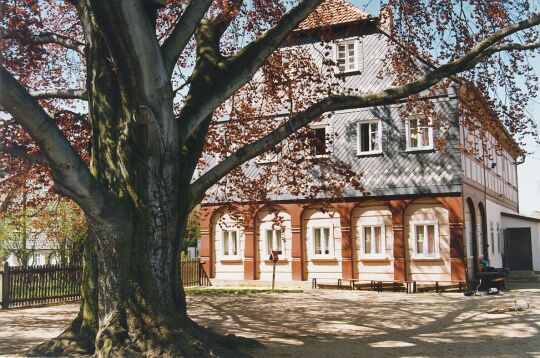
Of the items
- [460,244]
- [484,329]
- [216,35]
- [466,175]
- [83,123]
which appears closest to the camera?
[216,35]

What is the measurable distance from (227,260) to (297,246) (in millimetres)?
3954

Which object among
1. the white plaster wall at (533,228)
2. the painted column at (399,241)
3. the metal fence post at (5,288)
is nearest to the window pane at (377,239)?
the painted column at (399,241)

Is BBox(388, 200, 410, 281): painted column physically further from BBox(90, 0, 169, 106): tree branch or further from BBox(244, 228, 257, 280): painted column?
BBox(90, 0, 169, 106): tree branch

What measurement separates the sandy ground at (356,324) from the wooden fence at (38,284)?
2.48ft

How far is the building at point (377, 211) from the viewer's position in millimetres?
23375

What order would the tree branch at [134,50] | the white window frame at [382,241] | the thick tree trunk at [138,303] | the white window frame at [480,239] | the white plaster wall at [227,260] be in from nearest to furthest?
the tree branch at [134,50], the thick tree trunk at [138,303], the white window frame at [382,241], the white window frame at [480,239], the white plaster wall at [227,260]

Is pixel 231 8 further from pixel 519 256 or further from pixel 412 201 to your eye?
pixel 519 256

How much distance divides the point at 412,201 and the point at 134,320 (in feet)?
57.2

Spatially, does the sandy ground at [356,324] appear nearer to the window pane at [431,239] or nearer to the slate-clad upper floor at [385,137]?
the window pane at [431,239]

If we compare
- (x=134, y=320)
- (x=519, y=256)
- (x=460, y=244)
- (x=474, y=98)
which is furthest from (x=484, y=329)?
(x=519, y=256)

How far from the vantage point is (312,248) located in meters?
26.6

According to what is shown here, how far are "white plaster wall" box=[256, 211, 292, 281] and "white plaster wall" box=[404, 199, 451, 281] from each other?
5574mm

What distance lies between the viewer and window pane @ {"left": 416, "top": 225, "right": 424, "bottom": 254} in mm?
24078

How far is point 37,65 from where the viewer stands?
14.8 meters
